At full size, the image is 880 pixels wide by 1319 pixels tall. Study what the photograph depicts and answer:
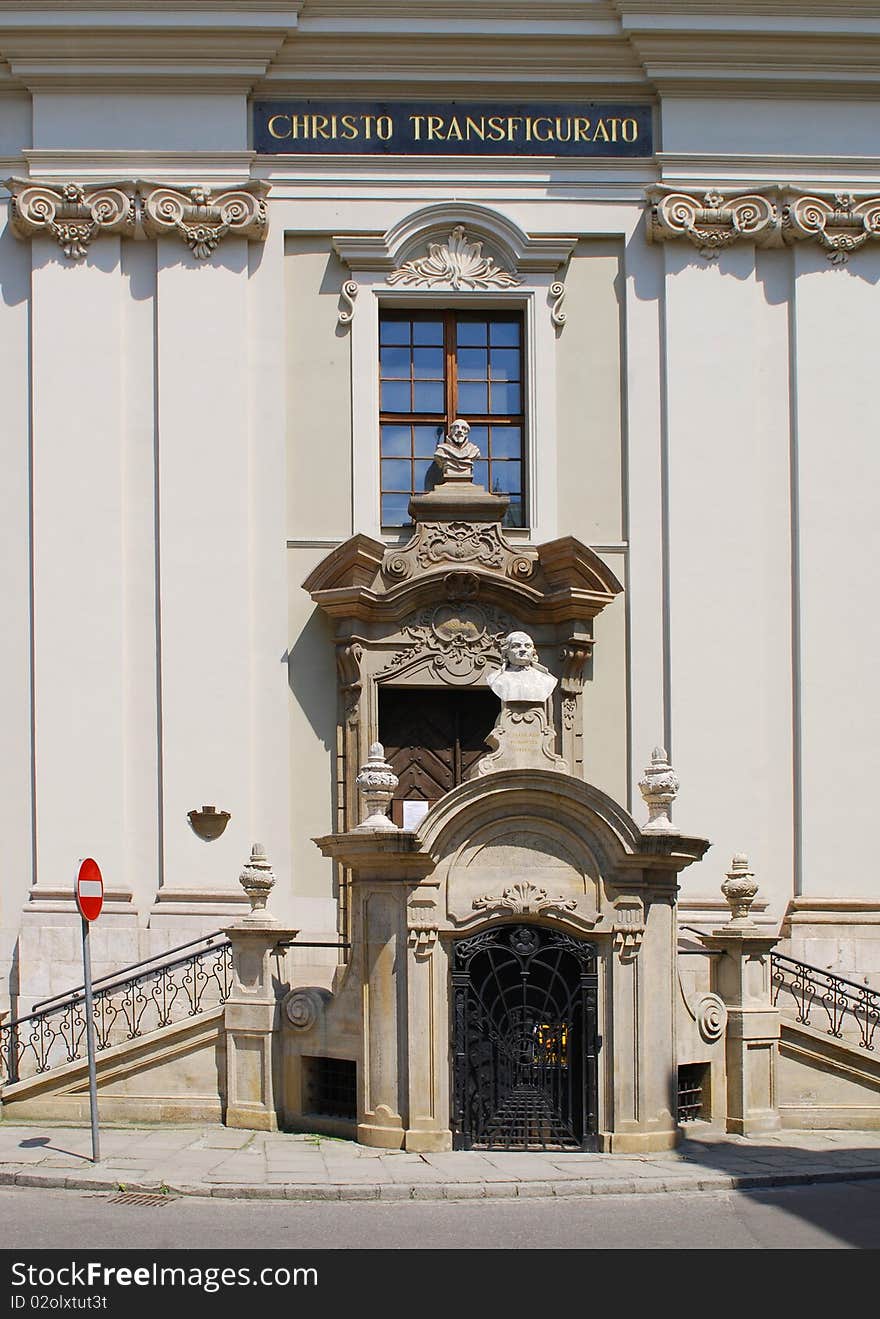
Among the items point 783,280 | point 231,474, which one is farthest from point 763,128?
point 231,474

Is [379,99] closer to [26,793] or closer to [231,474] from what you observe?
[231,474]

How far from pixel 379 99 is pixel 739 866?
33.4 ft

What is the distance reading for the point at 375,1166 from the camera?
47.5 ft

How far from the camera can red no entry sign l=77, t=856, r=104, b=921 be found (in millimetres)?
15266

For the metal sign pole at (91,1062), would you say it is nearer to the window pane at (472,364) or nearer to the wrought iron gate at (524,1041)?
the wrought iron gate at (524,1041)

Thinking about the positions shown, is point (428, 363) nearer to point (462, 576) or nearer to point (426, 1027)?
point (462, 576)

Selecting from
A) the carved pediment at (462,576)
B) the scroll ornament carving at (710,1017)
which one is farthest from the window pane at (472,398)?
the scroll ornament carving at (710,1017)

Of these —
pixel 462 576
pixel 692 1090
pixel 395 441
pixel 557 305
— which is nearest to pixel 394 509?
pixel 395 441

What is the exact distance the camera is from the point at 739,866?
58.1ft

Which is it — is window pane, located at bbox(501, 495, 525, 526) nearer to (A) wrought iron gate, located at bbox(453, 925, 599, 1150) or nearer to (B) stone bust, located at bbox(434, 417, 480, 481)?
(B) stone bust, located at bbox(434, 417, 480, 481)

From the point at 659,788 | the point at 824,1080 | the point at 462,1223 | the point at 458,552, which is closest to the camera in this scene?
the point at 462,1223

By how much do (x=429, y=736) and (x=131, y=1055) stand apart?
5832mm

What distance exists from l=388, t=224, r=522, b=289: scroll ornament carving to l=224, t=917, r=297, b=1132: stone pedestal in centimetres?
855

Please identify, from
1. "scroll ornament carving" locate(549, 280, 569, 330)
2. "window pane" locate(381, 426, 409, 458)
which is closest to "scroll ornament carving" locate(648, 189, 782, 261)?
"scroll ornament carving" locate(549, 280, 569, 330)
